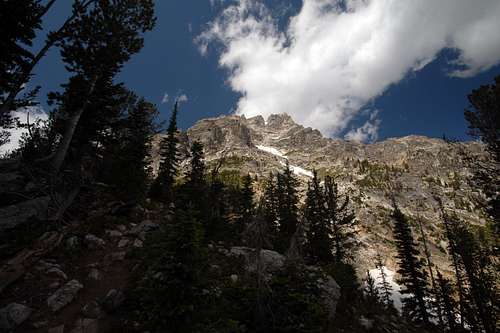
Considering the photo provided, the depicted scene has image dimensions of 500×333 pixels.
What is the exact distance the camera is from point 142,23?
16719mm

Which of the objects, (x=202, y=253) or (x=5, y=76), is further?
(x=5, y=76)

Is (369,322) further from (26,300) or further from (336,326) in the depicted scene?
(26,300)

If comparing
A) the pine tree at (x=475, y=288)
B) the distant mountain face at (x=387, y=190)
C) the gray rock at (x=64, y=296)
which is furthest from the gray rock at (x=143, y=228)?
the distant mountain face at (x=387, y=190)

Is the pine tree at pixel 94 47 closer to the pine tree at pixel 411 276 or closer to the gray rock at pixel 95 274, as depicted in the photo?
the gray rock at pixel 95 274

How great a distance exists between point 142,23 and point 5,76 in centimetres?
857

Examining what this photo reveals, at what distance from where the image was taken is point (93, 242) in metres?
13.6

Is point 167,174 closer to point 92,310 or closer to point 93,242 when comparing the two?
point 93,242

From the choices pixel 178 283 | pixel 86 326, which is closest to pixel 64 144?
pixel 86 326

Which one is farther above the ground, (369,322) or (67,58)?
(67,58)

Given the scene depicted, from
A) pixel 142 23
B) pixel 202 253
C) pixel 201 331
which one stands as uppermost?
pixel 142 23

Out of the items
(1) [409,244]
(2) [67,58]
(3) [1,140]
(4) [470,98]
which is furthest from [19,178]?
(1) [409,244]

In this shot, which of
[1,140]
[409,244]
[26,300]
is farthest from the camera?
[409,244]

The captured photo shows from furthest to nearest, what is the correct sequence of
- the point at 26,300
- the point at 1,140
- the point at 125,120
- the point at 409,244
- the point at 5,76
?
the point at 409,244 → the point at 125,120 → the point at 1,140 → the point at 5,76 → the point at 26,300

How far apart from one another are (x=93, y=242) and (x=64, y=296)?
469 centimetres
